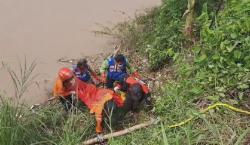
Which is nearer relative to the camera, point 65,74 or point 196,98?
point 196,98

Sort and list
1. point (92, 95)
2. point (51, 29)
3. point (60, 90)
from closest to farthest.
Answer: point (60, 90) → point (92, 95) → point (51, 29)

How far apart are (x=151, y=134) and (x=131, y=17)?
13.9 ft

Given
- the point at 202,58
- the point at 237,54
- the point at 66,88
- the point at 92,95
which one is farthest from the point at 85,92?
the point at 237,54

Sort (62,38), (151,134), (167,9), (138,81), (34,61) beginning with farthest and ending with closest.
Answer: (62,38) → (34,61) → (167,9) → (138,81) → (151,134)

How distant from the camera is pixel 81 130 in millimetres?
6184

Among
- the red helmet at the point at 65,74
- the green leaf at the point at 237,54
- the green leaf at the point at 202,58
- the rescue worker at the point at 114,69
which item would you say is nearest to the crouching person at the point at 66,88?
the red helmet at the point at 65,74

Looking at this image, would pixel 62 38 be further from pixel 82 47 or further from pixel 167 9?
pixel 167 9

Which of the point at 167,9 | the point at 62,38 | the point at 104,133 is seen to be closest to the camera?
the point at 104,133

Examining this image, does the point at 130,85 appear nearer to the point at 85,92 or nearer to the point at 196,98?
the point at 85,92

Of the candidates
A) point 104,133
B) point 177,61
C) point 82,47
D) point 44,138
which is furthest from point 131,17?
point 44,138

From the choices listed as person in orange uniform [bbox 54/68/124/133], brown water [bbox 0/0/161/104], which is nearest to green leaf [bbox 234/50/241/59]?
person in orange uniform [bbox 54/68/124/133]

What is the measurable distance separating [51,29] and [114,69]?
2.49 meters

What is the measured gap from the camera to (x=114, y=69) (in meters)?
7.18

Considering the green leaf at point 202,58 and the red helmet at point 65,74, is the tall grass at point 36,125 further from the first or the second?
the green leaf at point 202,58
